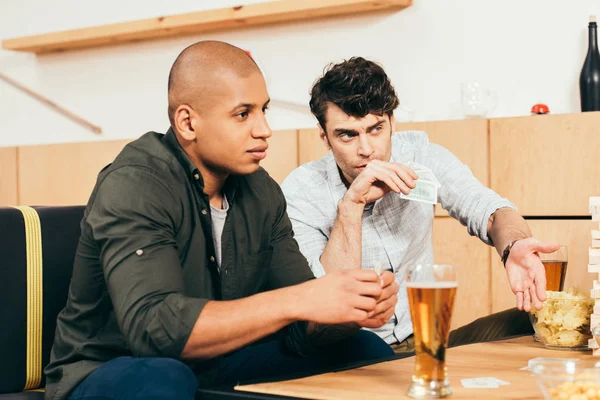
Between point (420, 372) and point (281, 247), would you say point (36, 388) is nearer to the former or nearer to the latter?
point (281, 247)

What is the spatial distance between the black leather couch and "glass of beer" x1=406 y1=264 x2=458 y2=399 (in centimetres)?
98

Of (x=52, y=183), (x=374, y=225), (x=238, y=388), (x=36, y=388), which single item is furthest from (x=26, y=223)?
(x=52, y=183)

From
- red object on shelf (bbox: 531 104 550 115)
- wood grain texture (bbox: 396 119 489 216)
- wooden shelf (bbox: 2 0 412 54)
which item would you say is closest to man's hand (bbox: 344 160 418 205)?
wood grain texture (bbox: 396 119 489 216)

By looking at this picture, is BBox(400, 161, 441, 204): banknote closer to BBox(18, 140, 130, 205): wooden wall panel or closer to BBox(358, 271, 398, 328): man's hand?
BBox(358, 271, 398, 328): man's hand

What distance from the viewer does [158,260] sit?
1519mm

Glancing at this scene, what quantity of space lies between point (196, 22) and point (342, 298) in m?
3.02

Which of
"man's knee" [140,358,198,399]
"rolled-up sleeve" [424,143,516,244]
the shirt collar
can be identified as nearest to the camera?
"man's knee" [140,358,198,399]

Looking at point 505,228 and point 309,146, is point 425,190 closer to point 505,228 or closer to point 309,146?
point 505,228

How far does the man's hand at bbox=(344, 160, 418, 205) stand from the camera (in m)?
2.33

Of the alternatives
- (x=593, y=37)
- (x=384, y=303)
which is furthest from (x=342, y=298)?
(x=593, y=37)

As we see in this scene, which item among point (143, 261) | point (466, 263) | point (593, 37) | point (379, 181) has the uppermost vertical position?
point (593, 37)

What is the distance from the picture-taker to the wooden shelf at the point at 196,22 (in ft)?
12.6

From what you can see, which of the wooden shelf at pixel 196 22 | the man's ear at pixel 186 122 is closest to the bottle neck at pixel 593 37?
the wooden shelf at pixel 196 22

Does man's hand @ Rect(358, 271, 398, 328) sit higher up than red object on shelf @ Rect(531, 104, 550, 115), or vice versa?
red object on shelf @ Rect(531, 104, 550, 115)
